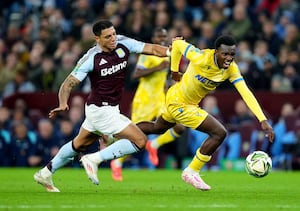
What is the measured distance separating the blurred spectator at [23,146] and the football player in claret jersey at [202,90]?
810 cm

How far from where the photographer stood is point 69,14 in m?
28.4

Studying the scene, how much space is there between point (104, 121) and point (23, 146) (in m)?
9.32

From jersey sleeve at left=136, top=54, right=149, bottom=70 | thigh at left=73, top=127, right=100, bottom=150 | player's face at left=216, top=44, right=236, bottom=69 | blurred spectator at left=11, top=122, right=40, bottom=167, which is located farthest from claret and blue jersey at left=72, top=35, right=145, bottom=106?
blurred spectator at left=11, top=122, right=40, bottom=167

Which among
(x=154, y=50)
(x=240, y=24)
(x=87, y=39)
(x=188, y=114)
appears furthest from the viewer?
(x=87, y=39)

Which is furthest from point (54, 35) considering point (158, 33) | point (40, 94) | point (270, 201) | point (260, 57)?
point (270, 201)

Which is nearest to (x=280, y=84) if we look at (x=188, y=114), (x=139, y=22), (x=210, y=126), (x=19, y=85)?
(x=139, y=22)

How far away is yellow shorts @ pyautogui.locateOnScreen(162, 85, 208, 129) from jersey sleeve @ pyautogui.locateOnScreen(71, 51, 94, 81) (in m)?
1.88

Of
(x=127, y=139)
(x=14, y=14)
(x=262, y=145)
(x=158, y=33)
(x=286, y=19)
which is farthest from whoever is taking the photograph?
(x=14, y=14)

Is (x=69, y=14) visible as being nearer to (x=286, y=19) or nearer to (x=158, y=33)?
(x=286, y=19)

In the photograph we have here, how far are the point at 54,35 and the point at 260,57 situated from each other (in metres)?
6.35

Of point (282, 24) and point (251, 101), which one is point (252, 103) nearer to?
point (251, 101)

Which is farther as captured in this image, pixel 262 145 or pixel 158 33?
pixel 262 145

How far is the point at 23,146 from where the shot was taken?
23297mm

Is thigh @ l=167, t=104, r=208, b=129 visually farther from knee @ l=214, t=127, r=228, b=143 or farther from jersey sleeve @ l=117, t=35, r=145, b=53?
jersey sleeve @ l=117, t=35, r=145, b=53
